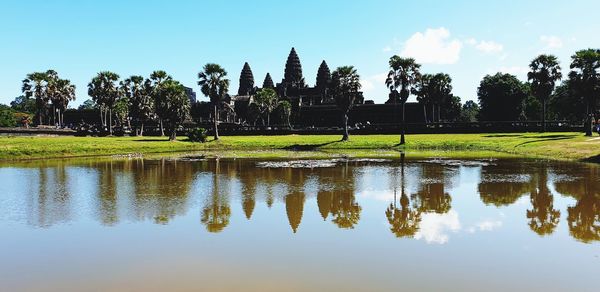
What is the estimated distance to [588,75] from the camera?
54.0 meters

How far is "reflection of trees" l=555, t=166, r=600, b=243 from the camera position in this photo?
40.7 feet

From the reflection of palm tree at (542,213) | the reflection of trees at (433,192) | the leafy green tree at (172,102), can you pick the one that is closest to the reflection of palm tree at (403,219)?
the reflection of trees at (433,192)

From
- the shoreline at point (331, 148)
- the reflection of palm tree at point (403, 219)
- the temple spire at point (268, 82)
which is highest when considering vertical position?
the temple spire at point (268, 82)

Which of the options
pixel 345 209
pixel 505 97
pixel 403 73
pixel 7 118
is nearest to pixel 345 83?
pixel 403 73

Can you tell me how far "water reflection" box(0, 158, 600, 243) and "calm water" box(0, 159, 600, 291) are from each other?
3.7 inches

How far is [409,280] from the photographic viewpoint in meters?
8.88

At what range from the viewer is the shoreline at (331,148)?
40894mm

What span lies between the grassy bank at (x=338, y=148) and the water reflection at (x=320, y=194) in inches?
447

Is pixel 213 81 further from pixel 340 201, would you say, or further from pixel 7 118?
pixel 7 118

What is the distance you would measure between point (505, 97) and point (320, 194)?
88947 millimetres

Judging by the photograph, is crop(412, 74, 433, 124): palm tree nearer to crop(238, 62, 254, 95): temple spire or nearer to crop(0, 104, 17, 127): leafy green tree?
crop(238, 62, 254, 95): temple spire

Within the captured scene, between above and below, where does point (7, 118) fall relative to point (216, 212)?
above

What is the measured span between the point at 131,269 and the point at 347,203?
9.49m

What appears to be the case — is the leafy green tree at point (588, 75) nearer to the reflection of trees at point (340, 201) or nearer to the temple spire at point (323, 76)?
the reflection of trees at point (340, 201)
